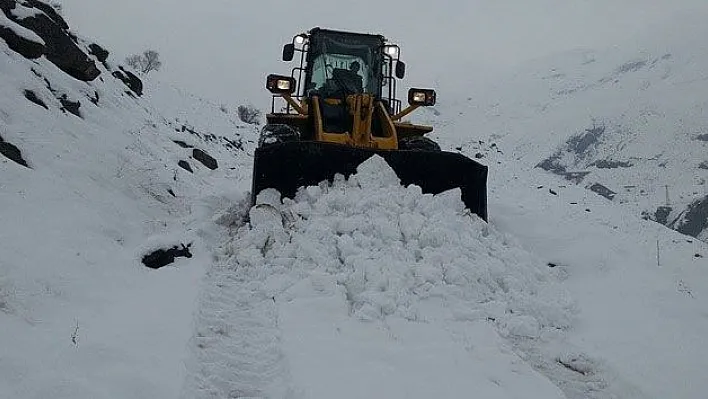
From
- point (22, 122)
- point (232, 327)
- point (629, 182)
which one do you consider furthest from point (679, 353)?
point (629, 182)

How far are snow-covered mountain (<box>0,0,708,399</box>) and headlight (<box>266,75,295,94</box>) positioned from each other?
1.75m

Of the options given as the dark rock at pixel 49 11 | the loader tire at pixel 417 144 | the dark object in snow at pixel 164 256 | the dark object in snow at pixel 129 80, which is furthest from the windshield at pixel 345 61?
the dark object in snow at pixel 129 80

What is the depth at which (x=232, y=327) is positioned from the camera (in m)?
4.17

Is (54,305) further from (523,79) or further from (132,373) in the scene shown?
(523,79)

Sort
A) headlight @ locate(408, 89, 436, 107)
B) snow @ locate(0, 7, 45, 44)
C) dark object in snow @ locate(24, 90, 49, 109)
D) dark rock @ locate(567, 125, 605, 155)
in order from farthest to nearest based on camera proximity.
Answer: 1. dark rock @ locate(567, 125, 605, 155)
2. snow @ locate(0, 7, 45, 44)
3. headlight @ locate(408, 89, 436, 107)
4. dark object in snow @ locate(24, 90, 49, 109)

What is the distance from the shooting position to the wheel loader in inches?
272

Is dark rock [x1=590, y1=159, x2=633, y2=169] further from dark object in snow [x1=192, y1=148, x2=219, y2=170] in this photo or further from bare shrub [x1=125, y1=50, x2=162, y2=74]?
dark object in snow [x1=192, y1=148, x2=219, y2=170]

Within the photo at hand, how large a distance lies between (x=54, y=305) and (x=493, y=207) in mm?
6310

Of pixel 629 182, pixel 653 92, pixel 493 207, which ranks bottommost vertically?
pixel 493 207

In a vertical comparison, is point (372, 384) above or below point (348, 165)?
→ below

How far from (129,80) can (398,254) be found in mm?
13703

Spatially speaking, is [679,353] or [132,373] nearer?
[132,373]

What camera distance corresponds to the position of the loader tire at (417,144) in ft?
27.4

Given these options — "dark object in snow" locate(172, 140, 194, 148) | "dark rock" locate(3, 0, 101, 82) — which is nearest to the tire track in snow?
"dark rock" locate(3, 0, 101, 82)
